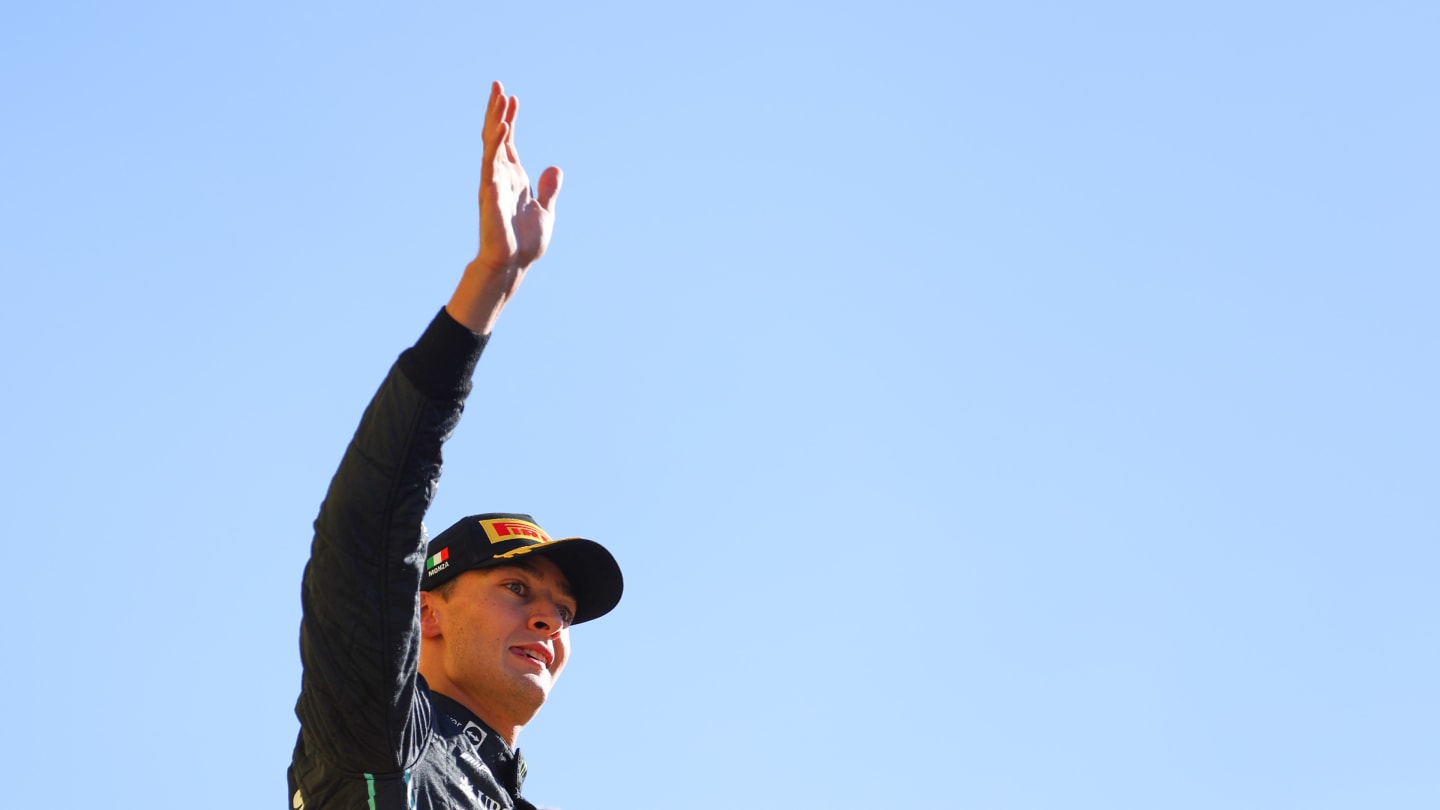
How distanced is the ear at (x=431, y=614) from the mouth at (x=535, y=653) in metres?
0.35

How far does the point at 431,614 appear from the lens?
6.80 metres

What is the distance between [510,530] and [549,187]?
75.4 inches

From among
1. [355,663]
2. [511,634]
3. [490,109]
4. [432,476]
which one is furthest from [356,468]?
[511,634]

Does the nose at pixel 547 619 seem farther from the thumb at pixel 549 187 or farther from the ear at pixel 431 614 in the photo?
the thumb at pixel 549 187

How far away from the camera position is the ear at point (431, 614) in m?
6.75

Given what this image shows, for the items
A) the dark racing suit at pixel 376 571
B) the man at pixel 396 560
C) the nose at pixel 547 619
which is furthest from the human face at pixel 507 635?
the dark racing suit at pixel 376 571

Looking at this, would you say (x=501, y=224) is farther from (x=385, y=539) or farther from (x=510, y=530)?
(x=510, y=530)

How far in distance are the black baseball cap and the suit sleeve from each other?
1.84 m

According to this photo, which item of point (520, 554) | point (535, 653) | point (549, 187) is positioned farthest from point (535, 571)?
point (549, 187)

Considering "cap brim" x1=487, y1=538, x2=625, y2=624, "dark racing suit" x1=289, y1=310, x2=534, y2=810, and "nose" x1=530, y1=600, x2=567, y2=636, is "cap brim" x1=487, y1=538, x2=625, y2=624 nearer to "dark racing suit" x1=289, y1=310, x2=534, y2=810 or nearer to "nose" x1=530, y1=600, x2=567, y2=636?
"nose" x1=530, y1=600, x2=567, y2=636

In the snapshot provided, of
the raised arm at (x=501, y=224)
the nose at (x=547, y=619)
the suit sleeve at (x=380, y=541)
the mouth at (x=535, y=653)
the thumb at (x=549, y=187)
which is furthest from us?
the nose at (x=547, y=619)

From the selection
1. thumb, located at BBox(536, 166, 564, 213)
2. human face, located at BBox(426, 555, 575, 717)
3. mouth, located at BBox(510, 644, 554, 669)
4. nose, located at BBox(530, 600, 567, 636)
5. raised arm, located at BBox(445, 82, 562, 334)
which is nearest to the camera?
raised arm, located at BBox(445, 82, 562, 334)

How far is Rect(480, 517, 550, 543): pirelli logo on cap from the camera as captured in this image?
22.4ft

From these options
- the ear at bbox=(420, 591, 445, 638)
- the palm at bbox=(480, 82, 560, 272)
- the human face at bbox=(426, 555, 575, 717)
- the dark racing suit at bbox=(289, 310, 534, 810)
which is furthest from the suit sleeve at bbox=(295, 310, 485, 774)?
the ear at bbox=(420, 591, 445, 638)
